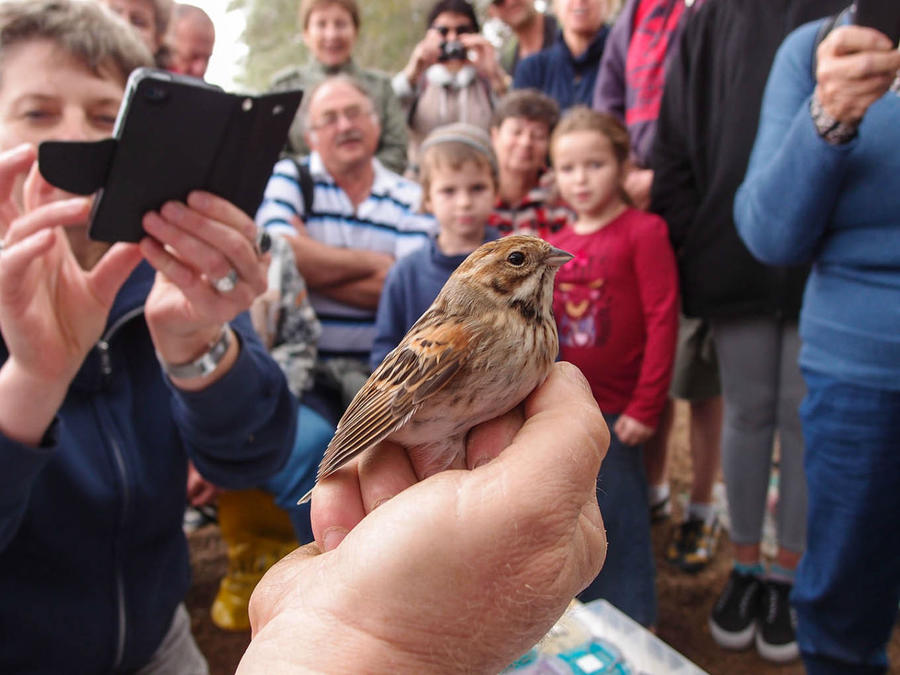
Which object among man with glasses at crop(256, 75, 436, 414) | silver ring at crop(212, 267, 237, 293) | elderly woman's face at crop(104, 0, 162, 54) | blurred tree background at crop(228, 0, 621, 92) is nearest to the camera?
silver ring at crop(212, 267, 237, 293)

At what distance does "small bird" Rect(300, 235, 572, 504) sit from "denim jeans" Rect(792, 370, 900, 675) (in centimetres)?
171

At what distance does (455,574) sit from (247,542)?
132 inches

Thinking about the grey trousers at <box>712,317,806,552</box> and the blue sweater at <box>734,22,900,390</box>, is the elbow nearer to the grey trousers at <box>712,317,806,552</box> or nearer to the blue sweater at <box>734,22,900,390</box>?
the blue sweater at <box>734,22,900,390</box>

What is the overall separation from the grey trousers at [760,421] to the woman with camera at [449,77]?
2768 mm

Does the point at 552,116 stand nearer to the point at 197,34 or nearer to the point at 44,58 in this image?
the point at 197,34

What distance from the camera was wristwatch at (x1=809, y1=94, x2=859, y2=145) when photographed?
2.31 metres

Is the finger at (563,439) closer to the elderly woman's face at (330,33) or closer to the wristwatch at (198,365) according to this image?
the wristwatch at (198,365)

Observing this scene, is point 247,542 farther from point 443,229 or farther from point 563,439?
point 563,439

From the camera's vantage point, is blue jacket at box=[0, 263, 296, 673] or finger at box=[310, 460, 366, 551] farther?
blue jacket at box=[0, 263, 296, 673]

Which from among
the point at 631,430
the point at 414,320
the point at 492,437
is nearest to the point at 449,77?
the point at 414,320

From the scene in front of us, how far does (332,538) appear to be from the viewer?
1273mm

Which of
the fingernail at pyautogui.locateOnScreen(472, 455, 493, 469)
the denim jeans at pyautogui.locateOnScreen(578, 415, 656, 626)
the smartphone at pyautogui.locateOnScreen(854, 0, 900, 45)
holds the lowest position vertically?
the denim jeans at pyautogui.locateOnScreen(578, 415, 656, 626)

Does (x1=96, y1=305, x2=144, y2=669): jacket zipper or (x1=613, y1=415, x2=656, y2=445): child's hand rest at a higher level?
(x1=96, y1=305, x2=144, y2=669): jacket zipper

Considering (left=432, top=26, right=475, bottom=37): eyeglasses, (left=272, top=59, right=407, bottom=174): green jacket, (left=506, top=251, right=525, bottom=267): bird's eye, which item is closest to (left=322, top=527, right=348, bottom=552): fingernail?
(left=506, top=251, right=525, bottom=267): bird's eye
